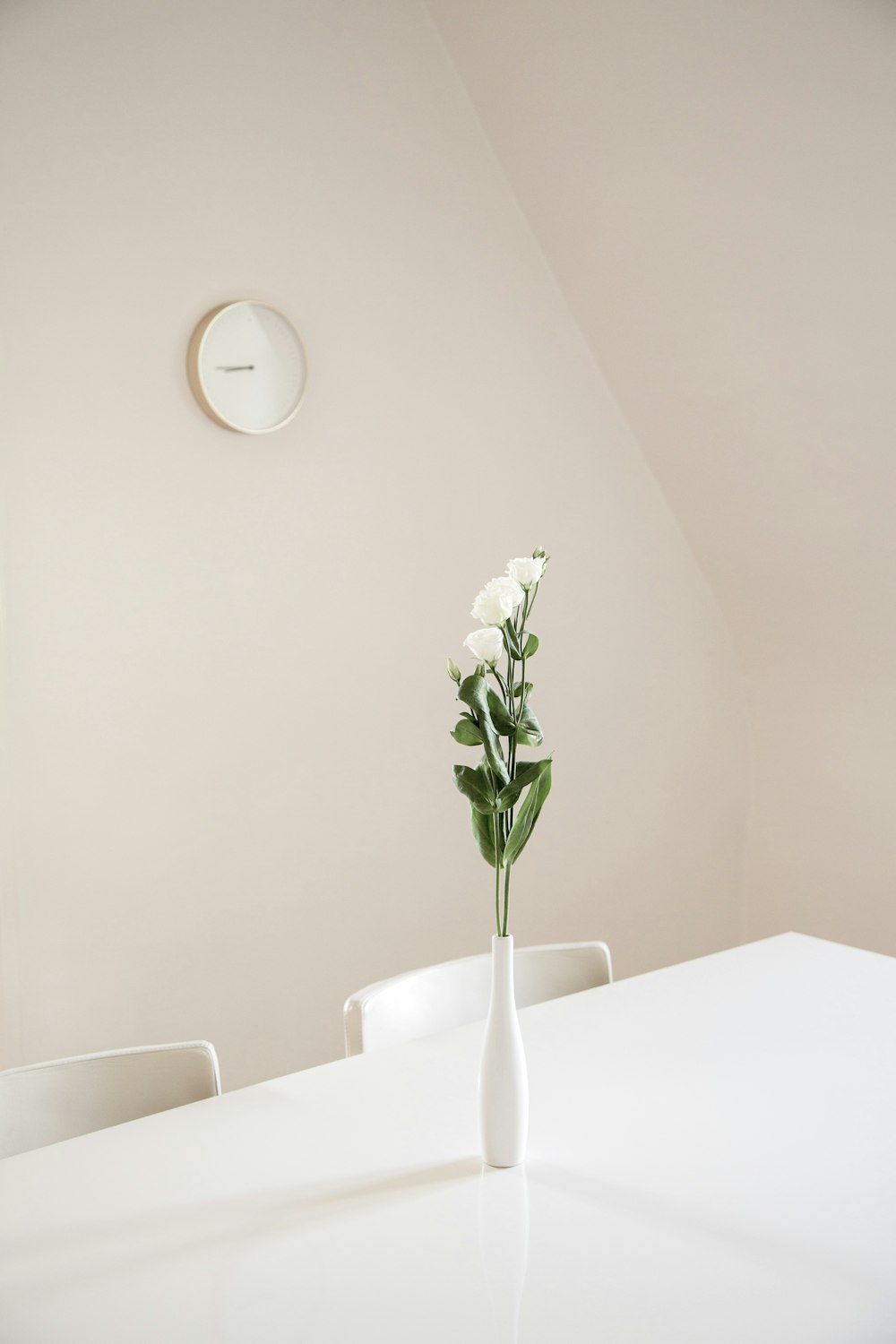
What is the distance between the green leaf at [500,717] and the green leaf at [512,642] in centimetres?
5

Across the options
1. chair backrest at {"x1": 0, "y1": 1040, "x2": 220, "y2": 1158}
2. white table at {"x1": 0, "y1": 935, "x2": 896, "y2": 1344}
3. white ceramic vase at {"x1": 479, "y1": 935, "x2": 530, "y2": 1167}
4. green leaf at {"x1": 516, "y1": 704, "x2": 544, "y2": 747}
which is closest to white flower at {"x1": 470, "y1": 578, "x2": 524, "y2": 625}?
green leaf at {"x1": 516, "y1": 704, "x2": 544, "y2": 747}

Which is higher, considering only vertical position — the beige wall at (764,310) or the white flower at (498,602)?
the beige wall at (764,310)

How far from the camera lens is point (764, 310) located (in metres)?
2.67

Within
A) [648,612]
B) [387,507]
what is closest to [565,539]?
[648,612]

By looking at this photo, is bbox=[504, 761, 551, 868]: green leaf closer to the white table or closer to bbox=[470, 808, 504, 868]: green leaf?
bbox=[470, 808, 504, 868]: green leaf

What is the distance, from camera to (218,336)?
8.14ft

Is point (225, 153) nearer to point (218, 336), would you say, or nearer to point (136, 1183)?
point (218, 336)

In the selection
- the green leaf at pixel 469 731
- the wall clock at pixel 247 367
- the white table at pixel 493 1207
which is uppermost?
the wall clock at pixel 247 367

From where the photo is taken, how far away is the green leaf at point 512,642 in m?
1.23

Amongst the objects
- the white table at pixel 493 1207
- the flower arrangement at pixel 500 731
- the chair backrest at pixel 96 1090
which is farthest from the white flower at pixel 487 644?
the chair backrest at pixel 96 1090

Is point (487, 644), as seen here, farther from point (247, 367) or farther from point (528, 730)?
point (247, 367)

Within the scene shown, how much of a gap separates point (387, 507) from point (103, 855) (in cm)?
110

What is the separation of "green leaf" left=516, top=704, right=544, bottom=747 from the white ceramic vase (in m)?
0.23

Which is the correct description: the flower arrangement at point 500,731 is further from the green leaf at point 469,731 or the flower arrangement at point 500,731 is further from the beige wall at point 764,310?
the beige wall at point 764,310
